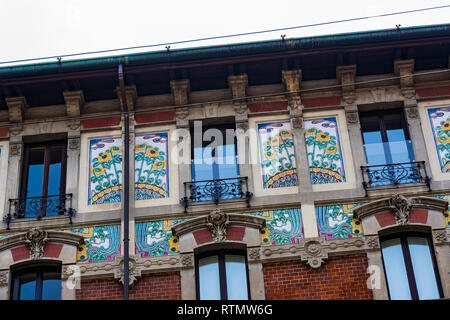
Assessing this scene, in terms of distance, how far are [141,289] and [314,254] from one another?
307 cm

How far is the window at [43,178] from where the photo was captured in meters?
14.2

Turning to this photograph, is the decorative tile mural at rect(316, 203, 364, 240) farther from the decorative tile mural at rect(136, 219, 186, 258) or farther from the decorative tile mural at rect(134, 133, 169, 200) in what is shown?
the decorative tile mural at rect(134, 133, 169, 200)

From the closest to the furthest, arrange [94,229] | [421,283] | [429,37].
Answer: [421,283] → [94,229] → [429,37]

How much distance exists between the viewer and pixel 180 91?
15148 mm

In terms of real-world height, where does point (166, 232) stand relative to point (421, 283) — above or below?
above

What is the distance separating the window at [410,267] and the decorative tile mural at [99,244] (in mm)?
4789

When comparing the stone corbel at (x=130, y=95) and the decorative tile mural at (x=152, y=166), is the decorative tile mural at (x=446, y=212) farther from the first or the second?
the stone corbel at (x=130, y=95)

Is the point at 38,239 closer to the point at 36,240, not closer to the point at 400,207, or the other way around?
the point at 36,240

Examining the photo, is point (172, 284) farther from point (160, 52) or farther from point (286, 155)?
point (160, 52)

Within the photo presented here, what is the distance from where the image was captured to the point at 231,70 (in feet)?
49.2

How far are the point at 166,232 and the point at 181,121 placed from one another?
8.32 feet

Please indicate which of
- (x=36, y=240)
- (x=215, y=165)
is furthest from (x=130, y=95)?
(x=36, y=240)

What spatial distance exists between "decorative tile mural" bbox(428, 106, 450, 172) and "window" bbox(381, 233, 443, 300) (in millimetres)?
1579

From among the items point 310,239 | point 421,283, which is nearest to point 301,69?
point 310,239
